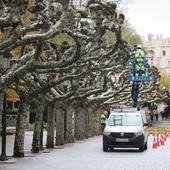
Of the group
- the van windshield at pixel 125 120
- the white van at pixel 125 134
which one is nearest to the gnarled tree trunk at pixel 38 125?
the white van at pixel 125 134

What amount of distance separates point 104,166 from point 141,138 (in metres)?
8.32

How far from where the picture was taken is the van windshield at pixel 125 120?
101 feet

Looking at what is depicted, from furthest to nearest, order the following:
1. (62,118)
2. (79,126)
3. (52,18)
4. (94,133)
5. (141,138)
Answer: (94,133) < (79,126) < (62,118) < (141,138) < (52,18)

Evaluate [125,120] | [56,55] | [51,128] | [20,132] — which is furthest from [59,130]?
[56,55]

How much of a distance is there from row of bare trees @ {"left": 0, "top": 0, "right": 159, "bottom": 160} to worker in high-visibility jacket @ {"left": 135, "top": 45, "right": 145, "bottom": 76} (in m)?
2.39

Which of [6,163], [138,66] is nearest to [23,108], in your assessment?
[6,163]

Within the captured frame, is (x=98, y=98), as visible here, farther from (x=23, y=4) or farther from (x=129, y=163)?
(x=23, y=4)

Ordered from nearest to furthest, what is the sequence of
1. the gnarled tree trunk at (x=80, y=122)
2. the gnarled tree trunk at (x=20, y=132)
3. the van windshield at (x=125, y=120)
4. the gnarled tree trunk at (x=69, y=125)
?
the gnarled tree trunk at (x=20, y=132) < the van windshield at (x=125, y=120) < the gnarled tree trunk at (x=69, y=125) < the gnarled tree trunk at (x=80, y=122)

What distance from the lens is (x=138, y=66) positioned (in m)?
45.4

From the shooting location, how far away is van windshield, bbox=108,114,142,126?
30.9 m

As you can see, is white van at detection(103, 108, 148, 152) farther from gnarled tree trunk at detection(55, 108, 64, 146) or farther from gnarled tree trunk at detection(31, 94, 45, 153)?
gnarled tree trunk at detection(31, 94, 45, 153)

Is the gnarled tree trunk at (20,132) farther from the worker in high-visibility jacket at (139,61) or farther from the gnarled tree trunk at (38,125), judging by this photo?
the worker in high-visibility jacket at (139,61)

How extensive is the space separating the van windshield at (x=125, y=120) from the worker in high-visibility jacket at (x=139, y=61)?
34.1ft

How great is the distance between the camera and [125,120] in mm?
31203
